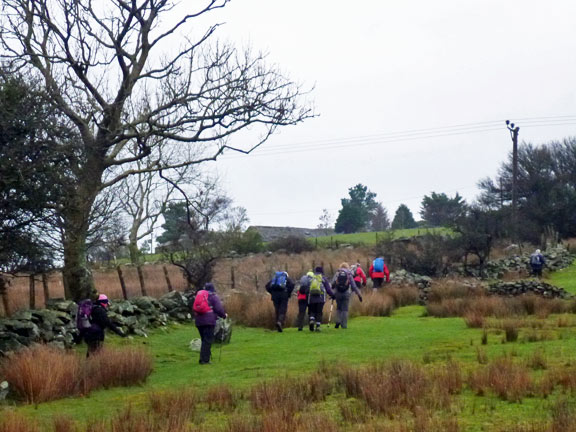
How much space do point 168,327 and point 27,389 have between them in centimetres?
1145

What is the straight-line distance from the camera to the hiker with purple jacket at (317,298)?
2180 centimetres

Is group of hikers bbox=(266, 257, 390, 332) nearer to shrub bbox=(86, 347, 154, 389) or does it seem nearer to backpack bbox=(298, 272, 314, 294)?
backpack bbox=(298, 272, 314, 294)

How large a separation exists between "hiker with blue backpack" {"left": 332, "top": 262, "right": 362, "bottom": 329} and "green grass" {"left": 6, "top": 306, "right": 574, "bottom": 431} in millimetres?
422

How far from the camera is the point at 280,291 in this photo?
2277 cm

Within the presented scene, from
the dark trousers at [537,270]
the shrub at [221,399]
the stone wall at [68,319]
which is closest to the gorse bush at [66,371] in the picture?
the stone wall at [68,319]

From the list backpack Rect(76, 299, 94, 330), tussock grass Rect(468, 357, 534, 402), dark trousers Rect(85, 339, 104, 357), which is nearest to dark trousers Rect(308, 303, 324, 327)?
dark trousers Rect(85, 339, 104, 357)

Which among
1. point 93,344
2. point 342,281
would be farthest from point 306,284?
point 93,344

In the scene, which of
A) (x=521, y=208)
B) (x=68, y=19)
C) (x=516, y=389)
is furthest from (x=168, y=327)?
(x=521, y=208)

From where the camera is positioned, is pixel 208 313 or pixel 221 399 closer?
pixel 221 399

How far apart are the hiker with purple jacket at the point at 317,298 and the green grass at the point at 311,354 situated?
1.35ft

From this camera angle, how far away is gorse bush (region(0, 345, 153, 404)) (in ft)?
43.0

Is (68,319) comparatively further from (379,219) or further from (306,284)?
(379,219)

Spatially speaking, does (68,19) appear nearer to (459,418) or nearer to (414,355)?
(414,355)

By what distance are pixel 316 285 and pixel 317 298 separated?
343 millimetres
